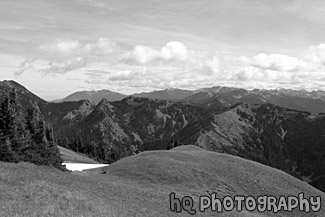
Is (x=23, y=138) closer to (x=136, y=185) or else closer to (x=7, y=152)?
(x=7, y=152)

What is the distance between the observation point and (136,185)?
41719mm

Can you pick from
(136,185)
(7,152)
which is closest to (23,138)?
(7,152)

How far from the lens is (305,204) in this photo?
152 ft

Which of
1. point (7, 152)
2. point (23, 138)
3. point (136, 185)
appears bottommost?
point (136, 185)

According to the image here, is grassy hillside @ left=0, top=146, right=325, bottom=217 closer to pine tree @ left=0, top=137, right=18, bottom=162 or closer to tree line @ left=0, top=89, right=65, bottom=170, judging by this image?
pine tree @ left=0, top=137, right=18, bottom=162

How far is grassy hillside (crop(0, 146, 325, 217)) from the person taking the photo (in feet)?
70.5

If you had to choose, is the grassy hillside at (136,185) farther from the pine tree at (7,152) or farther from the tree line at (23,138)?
the tree line at (23,138)

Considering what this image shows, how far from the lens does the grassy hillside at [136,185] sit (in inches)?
846

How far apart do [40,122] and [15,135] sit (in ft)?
26.5

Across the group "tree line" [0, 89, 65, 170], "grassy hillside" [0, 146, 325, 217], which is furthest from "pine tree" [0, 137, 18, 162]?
"grassy hillside" [0, 146, 325, 217]

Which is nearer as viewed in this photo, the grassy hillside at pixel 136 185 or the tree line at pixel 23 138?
the grassy hillside at pixel 136 185

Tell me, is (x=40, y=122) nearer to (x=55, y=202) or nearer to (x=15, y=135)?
(x=15, y=135)

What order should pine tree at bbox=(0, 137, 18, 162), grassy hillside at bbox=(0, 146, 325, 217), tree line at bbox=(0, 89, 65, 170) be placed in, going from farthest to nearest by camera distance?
tree line at bbox=(0, 89, 65, 170)
pine tree at bbox=(0, 137, 18, 162)
grassy hillside at bbox=(0, 146, 325, 217)

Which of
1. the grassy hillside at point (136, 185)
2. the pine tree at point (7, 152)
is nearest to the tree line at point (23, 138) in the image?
the pine tree at point (7, 152)
